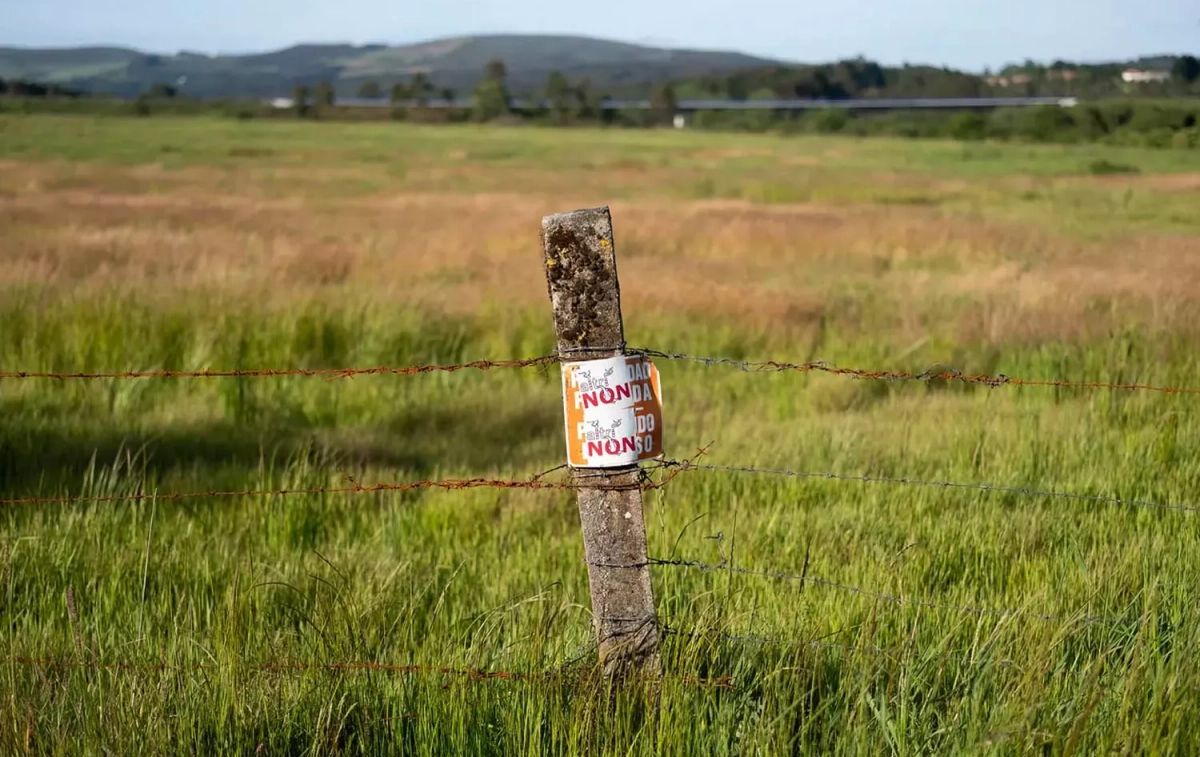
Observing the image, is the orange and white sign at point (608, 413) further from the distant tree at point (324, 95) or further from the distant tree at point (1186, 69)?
the distant tree at point (324, 95)

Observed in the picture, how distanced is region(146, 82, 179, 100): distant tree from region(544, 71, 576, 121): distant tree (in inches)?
1316

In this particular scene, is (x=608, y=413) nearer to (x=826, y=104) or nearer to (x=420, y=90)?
(x=826, y=104)

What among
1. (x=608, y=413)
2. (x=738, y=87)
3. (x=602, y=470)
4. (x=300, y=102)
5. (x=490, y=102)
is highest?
(x=738, y=87)

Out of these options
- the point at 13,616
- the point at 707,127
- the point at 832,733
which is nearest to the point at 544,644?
the point at 832,733

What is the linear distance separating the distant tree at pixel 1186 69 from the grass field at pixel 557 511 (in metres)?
14.5

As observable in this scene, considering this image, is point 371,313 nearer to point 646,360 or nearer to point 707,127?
point 646,360

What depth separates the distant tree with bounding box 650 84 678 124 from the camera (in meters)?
114

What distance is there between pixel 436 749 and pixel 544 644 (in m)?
0.58

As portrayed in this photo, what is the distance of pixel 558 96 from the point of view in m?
123

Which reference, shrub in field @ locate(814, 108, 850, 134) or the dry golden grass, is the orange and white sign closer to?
the dry golden grass

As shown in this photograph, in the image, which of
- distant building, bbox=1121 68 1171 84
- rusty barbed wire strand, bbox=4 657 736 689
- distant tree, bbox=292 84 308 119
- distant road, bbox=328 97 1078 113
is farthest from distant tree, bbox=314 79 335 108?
rusty barbed wire strand, bbox=4 657 736 689

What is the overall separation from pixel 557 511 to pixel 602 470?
10.8 ft

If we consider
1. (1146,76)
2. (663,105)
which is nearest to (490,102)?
(663,105)

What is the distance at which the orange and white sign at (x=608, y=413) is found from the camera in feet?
9.98
